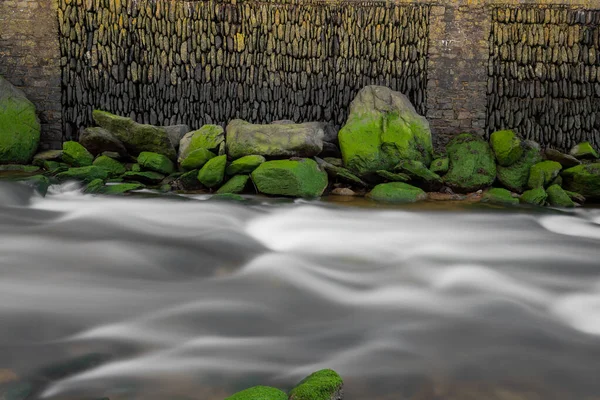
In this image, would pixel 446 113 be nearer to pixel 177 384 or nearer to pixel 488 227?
pixel 488 227

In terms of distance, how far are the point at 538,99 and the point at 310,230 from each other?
5320 mm

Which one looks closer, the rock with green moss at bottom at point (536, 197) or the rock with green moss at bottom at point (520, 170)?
the rock with green moss at bottom at point (536, 197)

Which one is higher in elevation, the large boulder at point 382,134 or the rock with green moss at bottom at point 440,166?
the large boulder at point 382,134

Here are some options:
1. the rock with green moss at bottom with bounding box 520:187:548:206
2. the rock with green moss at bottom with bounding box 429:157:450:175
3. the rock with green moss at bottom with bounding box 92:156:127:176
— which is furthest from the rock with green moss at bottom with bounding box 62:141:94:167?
the rock with green moss at bottom with bounding box 520:187:548:206

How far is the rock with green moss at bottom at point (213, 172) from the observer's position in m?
7.25

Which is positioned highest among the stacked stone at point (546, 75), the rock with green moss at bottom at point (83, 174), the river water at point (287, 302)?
the stacked stone at point (546, 75)

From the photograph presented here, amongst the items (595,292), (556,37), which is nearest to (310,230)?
(595,292)

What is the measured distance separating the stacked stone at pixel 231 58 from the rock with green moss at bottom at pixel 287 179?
178cm

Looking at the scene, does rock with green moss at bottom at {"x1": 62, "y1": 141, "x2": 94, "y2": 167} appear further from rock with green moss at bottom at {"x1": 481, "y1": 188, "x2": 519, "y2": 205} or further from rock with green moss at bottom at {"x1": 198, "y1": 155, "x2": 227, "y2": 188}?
rock with green moss at bottom at {"x1": 481, "y1": 188, "x2": 519, "y2": 205}

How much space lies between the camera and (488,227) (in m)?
5.87

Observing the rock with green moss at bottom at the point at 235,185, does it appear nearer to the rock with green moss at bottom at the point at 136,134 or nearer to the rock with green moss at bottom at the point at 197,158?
the rock with green moss at bottom at the point at 197,158

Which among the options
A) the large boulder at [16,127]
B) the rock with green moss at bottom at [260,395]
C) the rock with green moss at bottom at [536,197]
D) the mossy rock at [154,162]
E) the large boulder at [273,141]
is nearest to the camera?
the rock with green moss at bottom at [260,395]

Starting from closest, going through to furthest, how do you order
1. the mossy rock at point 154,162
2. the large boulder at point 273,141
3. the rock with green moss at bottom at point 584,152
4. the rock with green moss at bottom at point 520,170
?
the large boulder at point 273,141 < the mossy rock at point 154,162 < the rock with green moss at bottom at point 520,170 < the rock with green moss at bottom at point 584,152

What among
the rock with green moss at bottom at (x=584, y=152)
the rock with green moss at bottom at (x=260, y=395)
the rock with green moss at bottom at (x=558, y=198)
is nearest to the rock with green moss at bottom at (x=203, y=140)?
the rock with green moss at bottom at (x=558, y=198)
